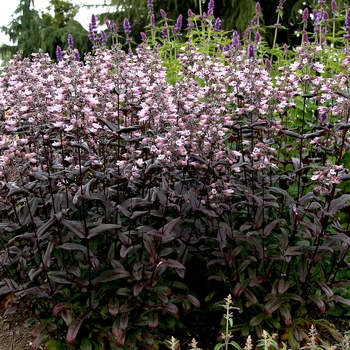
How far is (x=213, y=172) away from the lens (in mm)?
3080

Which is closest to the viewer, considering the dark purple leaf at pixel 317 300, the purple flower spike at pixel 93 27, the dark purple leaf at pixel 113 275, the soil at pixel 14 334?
the dark purple leaf at pixel 113 275

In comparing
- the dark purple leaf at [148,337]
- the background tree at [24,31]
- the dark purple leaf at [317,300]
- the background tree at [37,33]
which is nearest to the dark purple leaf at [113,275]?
the dark purple leaf at [148,337]

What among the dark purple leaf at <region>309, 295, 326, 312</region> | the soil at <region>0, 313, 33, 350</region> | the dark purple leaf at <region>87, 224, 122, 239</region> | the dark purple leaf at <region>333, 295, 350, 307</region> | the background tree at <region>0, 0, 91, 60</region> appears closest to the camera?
the dark purple leaf at <region>87, 224, 122, 239</region>

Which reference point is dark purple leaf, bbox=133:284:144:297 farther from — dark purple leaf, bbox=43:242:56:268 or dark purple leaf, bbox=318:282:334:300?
dark purple leaf, bbox=318:282:334:300

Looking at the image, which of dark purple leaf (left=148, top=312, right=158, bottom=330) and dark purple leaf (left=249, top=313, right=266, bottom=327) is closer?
dark purple leaf (left=148, top=312, right=158, bottom=330)

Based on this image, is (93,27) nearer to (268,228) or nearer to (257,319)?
(268,228)

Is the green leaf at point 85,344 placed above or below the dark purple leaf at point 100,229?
below

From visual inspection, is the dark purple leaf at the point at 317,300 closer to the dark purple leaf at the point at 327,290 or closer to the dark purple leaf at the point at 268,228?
the dark purple leaf at the point at 327,290

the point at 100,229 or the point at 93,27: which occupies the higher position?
the point at 93,27

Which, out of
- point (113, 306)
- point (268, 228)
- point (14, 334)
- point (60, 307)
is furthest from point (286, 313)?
point (14, 334)

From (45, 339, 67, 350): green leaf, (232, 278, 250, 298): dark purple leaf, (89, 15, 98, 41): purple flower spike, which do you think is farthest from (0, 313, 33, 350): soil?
(89, 15, 98, 41): purple flower spike

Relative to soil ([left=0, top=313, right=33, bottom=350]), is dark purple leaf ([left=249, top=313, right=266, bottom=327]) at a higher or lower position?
higher

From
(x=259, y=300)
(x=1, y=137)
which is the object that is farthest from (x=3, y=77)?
(x=259, y=300)

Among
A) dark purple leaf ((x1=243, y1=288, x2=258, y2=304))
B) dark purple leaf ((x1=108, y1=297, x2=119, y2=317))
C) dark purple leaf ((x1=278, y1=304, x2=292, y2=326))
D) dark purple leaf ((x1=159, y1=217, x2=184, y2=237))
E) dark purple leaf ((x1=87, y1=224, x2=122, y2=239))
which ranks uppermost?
dark purple leaf ((x1=87, y1=224, x2=122, y2=239))
